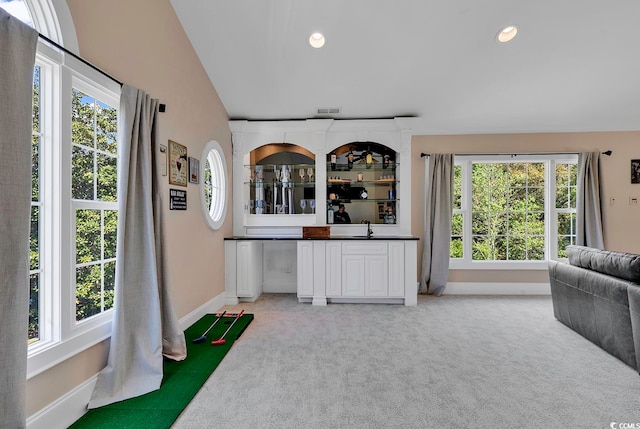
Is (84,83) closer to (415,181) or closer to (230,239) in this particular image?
(230,239)

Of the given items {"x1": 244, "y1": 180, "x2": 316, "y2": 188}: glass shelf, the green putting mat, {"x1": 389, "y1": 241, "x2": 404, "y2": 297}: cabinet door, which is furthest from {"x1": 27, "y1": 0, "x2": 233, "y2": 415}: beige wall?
{"x1": 389, "y1": 241, "x2": 404, "y2": 297}: cabinet door

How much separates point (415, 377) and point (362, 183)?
3.01 m

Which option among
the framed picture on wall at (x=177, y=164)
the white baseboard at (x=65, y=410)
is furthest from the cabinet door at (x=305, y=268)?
the white baseboard at (x=65, y=410)

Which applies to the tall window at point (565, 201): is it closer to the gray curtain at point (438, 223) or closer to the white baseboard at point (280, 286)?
the gray curtain at point (438, 223)

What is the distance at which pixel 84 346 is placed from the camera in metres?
1.95

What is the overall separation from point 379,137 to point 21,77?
155 inches

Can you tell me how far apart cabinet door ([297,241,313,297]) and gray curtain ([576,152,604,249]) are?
390 cm

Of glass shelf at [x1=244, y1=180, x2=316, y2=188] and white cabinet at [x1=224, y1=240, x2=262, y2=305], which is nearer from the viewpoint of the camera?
white cabinet at [x1=224, y1=240, x2=262, y2=305]

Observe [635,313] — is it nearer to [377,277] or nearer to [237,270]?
[377,277]

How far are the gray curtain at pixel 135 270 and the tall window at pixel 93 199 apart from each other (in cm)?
21

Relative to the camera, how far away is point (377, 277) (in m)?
4.15

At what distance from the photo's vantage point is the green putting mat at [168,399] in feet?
6.00

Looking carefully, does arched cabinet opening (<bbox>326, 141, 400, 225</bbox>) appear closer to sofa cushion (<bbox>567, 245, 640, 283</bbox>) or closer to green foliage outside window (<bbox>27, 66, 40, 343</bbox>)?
sofa cushion (<bbox>567, 245, 640, 283</bbox>)

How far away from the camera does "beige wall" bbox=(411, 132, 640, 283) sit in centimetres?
462
